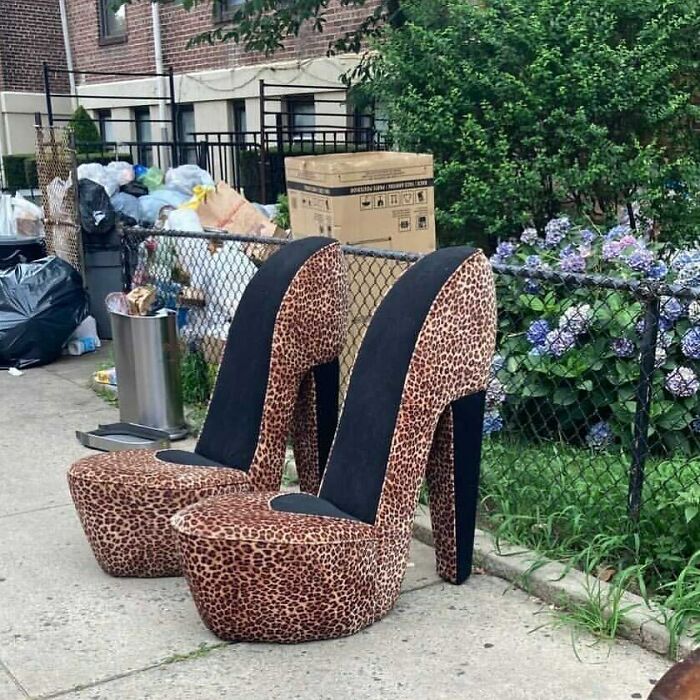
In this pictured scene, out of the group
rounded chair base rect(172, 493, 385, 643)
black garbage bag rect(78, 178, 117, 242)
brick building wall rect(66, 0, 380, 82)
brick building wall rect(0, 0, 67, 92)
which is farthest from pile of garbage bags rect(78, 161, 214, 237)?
brick building wall rect(0, 0, 67, 92)

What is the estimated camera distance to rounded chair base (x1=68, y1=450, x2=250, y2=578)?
343cm

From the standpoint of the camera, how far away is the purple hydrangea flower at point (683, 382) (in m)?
3.87

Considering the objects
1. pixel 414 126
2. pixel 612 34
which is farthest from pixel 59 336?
pixel 612 34

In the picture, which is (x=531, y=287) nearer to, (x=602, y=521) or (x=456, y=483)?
(x=602, y=521)

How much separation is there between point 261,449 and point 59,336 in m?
4.13

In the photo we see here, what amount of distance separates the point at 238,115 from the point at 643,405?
1129cm

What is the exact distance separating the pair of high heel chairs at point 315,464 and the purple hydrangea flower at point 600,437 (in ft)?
3.22

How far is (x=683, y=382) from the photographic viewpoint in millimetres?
3877

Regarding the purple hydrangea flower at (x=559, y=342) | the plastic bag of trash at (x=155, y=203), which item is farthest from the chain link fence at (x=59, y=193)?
the purple hydrangea flower at (x=559, y=342)

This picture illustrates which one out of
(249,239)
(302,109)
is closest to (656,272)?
(249,239)

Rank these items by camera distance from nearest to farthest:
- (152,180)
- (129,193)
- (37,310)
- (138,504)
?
(138,504), (37,310), (129,193), (152,180)

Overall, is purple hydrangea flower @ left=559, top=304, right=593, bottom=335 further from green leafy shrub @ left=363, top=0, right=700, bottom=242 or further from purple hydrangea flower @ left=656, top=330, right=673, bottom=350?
green leafy shrub @ left=363, top=0, right=700, bottom=242

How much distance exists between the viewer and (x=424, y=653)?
9.71 ft

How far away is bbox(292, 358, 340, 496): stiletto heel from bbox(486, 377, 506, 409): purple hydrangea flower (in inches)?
32.4
